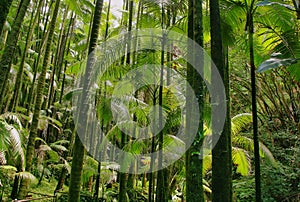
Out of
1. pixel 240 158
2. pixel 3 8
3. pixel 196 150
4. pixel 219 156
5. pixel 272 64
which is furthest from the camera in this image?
pixel 240 158

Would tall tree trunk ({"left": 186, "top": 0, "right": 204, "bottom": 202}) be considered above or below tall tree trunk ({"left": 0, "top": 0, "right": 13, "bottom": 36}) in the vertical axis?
below

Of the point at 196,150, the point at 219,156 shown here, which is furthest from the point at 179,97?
the point at 219,156

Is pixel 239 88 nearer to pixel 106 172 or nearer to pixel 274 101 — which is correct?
pixel 274 101

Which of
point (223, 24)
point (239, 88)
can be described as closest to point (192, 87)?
point (223, 24)

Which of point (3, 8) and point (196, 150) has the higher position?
Answer: point (3, 8)

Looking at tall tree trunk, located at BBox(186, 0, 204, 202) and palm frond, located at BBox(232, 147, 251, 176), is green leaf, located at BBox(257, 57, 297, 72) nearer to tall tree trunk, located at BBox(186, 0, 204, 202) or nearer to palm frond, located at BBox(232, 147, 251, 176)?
tall tree trunk, located at BBox(186, 0, 204, 202)

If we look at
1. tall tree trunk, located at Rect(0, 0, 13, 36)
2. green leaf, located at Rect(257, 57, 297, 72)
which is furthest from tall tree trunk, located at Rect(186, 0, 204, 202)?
tall tree trunk, located at Rect(0, 0, 13, 36)

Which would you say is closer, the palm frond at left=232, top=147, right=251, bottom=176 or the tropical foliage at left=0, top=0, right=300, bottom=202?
the tropical foliage at left=0, top=0, right=300, bottom=202

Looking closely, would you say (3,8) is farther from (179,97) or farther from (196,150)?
(179,97)

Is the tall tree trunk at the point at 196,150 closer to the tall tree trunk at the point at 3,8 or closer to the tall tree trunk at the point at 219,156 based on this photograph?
the tall tree trunk at the point at 219,156

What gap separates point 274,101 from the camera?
9656mm

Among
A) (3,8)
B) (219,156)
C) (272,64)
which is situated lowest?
(219,156)

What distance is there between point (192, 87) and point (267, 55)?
7.48 feet

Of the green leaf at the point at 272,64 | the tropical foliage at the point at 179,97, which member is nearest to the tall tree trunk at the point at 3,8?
the tropical foliage at the point at 179,97
